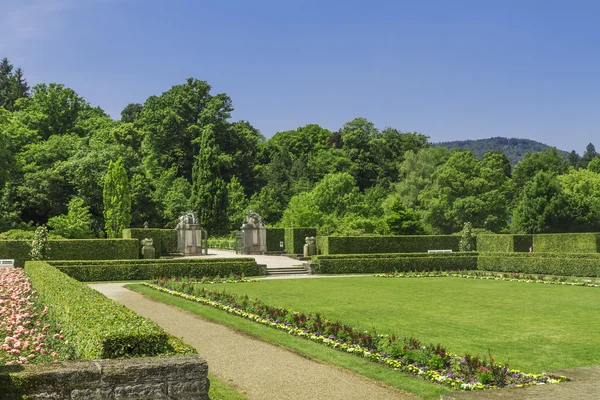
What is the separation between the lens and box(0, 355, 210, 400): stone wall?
5.10 metres

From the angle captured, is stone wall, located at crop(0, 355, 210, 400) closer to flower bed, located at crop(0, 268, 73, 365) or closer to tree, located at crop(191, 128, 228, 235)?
flower bed, located at crop(0, 268, 73, 365)

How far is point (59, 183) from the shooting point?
5047cm

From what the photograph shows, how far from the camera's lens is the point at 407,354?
948 cm

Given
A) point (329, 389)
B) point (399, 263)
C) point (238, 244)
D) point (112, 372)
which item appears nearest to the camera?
point (112, 372)

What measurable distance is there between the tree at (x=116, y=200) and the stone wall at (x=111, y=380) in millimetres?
44439

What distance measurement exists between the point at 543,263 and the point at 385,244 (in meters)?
10.2

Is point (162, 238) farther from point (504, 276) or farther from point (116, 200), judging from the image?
point (504, 276)

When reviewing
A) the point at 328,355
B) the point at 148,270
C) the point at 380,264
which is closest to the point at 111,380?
the point at 328,355

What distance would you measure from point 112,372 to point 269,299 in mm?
14020

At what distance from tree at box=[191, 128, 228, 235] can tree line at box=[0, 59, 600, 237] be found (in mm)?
102

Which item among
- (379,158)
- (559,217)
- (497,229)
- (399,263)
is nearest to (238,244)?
(399,263)

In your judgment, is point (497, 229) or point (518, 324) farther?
point (497, 229)

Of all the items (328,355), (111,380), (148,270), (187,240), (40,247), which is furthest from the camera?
(187,240)

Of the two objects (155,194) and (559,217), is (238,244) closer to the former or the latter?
(155,194)
